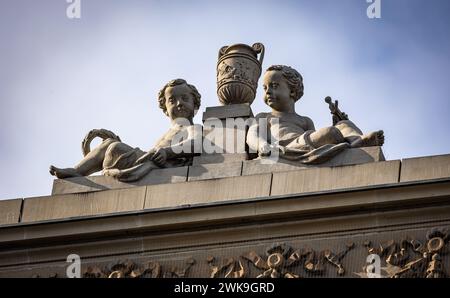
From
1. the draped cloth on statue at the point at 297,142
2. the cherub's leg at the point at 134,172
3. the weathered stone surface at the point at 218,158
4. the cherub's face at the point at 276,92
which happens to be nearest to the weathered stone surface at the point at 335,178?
the draped cloth on statue at the point at 297,142

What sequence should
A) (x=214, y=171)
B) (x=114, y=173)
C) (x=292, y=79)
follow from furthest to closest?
(x=292, y=79) → (x=114, y=173) → (x=214, y=171)

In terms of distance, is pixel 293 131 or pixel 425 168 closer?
pixel 425 168

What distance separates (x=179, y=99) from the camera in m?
29.3

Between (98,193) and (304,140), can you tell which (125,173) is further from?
(304,140)

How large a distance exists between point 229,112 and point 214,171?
1.23m

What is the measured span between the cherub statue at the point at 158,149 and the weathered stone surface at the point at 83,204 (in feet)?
1.24

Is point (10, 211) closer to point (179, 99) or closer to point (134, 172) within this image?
point (134, 172)

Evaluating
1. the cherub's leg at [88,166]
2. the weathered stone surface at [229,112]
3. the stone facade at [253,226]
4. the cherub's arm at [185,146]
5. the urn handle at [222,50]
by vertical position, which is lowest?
the stone facade at [253,226]

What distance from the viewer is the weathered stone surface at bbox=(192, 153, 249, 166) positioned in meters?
28.2

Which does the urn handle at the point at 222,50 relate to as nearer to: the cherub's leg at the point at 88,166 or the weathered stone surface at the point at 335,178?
the cherub's leg at the point at 88,166

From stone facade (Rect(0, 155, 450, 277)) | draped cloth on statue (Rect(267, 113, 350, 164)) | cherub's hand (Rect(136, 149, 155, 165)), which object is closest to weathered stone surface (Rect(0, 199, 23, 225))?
stone facade (Rect(0, 155, 450, 277))

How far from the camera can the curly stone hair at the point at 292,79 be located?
95.1 feet

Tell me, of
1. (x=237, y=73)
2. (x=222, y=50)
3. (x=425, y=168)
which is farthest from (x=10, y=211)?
(x=425, y=168)

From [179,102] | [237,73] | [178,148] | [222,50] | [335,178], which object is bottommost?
[335,178]
